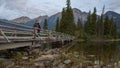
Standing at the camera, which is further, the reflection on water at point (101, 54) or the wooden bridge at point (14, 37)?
the wooden bridge at point (14, 37)

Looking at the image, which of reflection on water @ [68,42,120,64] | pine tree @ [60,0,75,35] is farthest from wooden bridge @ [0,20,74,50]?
pine tree @ [60,0,75,35]

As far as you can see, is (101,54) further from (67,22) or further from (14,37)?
(67,22)

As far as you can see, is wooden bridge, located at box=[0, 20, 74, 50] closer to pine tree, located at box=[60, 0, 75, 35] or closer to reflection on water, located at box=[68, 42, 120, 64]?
reflection on water, located at box=[68, 42, 120, 64]

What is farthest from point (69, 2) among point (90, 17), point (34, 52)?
point (34, 52)

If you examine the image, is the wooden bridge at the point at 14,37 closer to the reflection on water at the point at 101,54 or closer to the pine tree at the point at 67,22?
the reflection on water at the point at 101,54

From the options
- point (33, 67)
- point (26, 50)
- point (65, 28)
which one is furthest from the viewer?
point (65, 28)

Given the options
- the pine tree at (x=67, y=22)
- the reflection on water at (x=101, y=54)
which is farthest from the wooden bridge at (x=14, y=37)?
the pine tree at (x=67, y=22)

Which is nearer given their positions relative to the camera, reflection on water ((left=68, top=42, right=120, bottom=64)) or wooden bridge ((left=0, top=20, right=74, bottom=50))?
reflection on water ((left=68, top=42, right=120, bottom=64))

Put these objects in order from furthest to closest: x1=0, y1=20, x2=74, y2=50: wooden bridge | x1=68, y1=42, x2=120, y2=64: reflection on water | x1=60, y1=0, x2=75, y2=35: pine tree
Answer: x1=60, y1=0, x2=75, y2=35: pine tree, x1=0, y1=20, x2=74, y2=50: wooden bridge, x1=68, y1=42, x2=120, y2=64: reflection on water

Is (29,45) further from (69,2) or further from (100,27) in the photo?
Result: (69,2)

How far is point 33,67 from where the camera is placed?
13.3m

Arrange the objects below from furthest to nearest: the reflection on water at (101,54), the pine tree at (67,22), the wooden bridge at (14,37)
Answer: the pine tree at (67,22)
the wooden bridge at (14,37)
the reflection on water at (101,54)

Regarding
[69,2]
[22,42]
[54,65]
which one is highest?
[69,2]

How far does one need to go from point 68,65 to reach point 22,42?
13.4 ft
